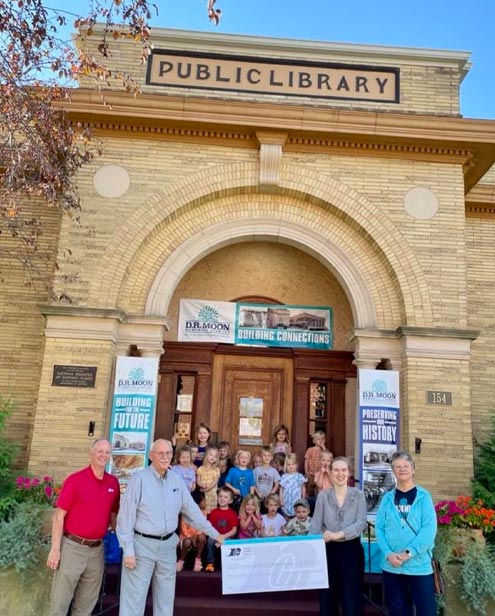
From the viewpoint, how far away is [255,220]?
10.2 m

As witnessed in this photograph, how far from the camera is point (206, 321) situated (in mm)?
11109

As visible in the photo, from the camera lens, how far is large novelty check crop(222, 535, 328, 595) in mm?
5828

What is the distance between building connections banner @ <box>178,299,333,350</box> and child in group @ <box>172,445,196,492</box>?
3.27m

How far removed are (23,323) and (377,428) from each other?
6496 millimetres

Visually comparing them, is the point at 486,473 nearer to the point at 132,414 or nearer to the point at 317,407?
the point at 317,407

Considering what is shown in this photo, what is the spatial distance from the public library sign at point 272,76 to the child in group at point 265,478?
6442 millimetres

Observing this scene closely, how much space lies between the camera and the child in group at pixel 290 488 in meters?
8.02

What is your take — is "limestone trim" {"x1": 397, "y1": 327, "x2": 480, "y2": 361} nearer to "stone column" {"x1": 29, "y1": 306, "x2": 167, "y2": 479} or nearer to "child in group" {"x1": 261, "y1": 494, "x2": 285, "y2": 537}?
"child in group" {"x1": 261, "y1": 494, "x2": 285, "y2": 537}

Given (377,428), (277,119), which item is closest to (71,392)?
(377,428)

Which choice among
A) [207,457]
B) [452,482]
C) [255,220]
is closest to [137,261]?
[255,220]

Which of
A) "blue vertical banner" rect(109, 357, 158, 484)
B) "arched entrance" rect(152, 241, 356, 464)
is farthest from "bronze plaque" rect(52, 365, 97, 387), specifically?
"arched entrance" rect(152, 241, 356, 464)

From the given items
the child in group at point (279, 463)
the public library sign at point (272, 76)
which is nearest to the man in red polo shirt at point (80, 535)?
the child in group at point (279, 463)

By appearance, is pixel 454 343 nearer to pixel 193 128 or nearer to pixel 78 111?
pixel 193 128

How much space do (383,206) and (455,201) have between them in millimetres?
1270
